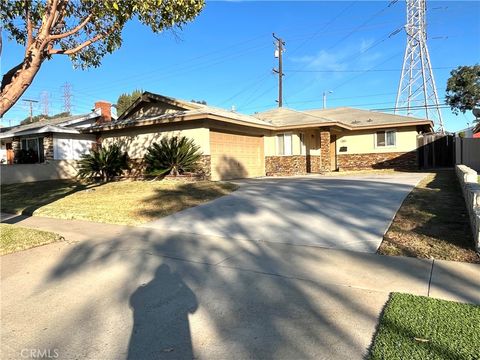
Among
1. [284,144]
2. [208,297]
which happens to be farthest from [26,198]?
[284,144]

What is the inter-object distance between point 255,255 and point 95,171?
16.2 metres

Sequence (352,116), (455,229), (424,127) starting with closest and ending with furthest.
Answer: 1. (455,229)
2. (424,127)
3. (352,116)

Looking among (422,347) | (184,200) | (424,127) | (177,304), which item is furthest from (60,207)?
(424,127)

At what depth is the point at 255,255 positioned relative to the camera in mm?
6211

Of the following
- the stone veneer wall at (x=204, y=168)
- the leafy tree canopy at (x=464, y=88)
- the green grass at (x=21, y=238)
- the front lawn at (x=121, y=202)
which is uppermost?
the leafy tree canopy at (x=464, y=88)

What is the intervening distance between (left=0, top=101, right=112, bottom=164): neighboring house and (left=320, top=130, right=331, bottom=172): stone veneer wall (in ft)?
44.3

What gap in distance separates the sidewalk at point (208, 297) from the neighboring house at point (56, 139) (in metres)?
18.2

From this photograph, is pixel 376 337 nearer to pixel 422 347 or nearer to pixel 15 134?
pixel 422 347

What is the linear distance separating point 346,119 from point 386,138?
295cm

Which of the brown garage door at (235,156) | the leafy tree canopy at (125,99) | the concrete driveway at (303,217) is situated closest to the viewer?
the concrete driveway at (303,217)

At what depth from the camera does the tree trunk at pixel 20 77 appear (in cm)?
808

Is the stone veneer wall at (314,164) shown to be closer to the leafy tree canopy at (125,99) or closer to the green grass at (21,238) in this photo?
the green grass at (21,238)

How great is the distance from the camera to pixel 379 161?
79.7 ft

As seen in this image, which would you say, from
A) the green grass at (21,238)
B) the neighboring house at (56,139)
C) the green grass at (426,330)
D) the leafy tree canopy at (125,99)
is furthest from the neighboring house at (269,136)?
the leafy tree canopy at (125,99)
